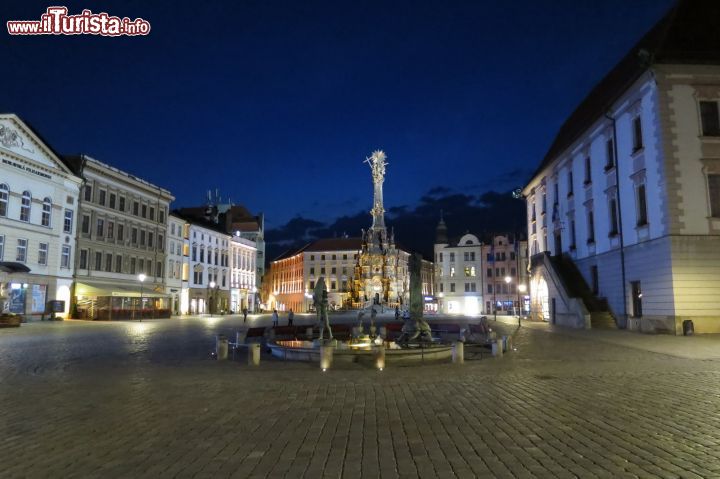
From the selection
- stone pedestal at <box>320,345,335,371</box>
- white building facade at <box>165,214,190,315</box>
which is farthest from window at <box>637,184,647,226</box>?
white building facade at <box>165,214,190,315</box>

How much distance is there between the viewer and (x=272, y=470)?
231 inches

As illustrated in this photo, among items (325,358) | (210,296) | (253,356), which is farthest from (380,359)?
(210,296)

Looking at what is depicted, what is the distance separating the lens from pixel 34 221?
45.4 metres

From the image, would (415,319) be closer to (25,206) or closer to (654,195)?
(654,195)

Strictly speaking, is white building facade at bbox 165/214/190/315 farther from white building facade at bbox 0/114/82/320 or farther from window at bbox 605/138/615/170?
window at bbox 605/138/615/170

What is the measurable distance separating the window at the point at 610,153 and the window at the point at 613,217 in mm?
2184

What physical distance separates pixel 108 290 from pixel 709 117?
5092 centimetres

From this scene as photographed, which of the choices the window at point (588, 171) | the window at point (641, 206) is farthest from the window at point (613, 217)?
the window at point (588, 171)

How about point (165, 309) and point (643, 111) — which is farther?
point (165, 309)

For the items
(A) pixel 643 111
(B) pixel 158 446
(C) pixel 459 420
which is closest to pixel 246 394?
(B) pixel 158 446

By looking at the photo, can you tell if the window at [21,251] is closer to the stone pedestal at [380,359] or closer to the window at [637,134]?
the stone pedestal at [380,359]

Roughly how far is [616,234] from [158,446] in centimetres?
3180

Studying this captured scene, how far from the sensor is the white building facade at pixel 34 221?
140 ft

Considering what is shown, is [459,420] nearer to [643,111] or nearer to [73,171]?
[643,111]
